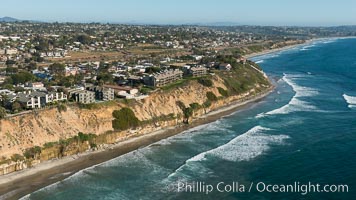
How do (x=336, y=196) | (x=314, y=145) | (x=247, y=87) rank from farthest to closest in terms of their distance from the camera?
(x=247, y=87) → (x=314, y=145) → (x=336, y=196)

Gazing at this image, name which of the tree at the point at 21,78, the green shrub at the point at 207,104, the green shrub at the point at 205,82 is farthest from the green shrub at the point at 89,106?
the green shrub at the point at 205,82

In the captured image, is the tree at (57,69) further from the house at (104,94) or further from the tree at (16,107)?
the tree at (16,107)

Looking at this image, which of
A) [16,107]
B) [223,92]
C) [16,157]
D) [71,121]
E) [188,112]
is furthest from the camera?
[223,92]

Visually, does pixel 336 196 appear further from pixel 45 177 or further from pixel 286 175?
pixel 45 177

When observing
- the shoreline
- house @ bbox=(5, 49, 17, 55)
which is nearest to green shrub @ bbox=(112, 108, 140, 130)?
the shoreline

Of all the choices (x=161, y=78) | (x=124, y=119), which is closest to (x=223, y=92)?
(x=161, y=78)

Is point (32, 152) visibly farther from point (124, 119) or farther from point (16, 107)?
point (124, 119)

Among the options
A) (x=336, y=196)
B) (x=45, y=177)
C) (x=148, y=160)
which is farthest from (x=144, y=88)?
(x=336, y=196)
